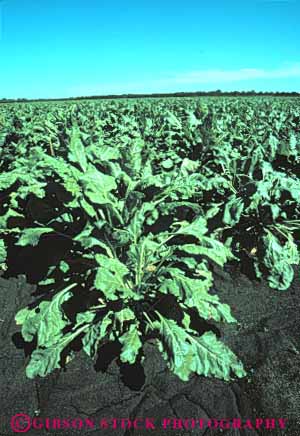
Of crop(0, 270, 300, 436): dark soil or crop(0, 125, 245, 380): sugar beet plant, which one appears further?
crop(0, 125, 245, 380): sugar beet plant

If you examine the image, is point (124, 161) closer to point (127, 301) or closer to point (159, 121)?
point (127, 301)

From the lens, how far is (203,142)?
18.0 ft

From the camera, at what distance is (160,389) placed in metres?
2.23

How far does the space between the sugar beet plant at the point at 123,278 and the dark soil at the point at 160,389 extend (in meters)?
0.15

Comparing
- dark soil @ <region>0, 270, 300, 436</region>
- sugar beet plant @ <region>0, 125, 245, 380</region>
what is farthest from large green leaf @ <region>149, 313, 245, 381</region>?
dark soil @ <region>0, 270, 300, 436</region>

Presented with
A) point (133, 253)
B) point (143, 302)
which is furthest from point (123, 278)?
point (143, 302)

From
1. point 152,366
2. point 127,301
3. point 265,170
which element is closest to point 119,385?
point 152,366

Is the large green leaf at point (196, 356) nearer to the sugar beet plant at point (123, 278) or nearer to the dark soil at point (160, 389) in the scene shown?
the sugar beet plant at point (123, 278)

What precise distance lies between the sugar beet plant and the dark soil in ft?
0.48

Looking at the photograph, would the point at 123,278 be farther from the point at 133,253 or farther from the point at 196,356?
the point at 196,356

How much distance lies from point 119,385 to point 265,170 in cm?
291

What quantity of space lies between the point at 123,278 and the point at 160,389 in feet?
2.59

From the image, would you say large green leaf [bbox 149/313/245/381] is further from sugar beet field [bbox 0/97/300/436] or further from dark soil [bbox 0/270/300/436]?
dark soil [bbox 0/270/300/436]

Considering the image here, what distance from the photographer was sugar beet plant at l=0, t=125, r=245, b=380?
224 centimetres
